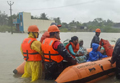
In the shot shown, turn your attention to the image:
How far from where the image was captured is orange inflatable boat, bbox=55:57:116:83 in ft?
9.21

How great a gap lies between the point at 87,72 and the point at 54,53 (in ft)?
2.67

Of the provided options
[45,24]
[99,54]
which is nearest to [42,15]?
[45,24]

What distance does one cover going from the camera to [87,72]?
3.04 metres

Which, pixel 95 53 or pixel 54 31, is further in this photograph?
pixel 95 53

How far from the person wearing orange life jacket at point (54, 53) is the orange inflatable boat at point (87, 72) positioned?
0.21 m

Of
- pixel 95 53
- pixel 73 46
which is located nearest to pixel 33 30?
pixel 73 46

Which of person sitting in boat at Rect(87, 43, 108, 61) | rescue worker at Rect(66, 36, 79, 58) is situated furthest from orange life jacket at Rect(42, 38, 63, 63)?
person sitting in boat at Rect(87, 43, 108, 61)

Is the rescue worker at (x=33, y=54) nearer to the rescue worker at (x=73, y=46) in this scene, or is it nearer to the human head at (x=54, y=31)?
the human head at (x=54, y=31)

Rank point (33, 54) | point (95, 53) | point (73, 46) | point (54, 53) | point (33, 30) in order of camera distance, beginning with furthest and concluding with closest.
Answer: point (95, 53) < point (73, 46) < point (33, 30) < point (33, 54) < point (54, 53)

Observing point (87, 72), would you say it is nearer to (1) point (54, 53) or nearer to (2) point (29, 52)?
(1) point (54, 53)

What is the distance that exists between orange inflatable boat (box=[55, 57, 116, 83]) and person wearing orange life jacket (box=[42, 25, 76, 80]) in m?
0.21

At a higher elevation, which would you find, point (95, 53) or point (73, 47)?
point (73, 47)

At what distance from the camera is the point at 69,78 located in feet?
9.15

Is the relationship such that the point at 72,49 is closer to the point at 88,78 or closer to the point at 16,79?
the point at 88,78
